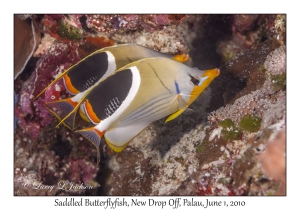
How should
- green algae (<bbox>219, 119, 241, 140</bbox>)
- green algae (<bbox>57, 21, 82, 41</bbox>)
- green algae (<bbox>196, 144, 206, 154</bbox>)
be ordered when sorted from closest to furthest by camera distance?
green algae (<bbox>219, 119, 241, 140</bbox>) < green algae (<bbox>196, 144, 206, 154</bbox>) < green algae (<bbox>57, 21, 82, 41</bbox>)

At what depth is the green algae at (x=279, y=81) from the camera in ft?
7.30

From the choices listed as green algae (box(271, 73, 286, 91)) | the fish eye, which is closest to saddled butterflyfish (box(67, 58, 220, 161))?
the fish eye

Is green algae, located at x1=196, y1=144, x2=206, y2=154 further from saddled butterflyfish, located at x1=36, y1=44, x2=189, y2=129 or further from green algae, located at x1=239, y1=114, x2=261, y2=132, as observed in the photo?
saddled butterflyfish, located at x1=36, y1=44, x2=189, y2=129

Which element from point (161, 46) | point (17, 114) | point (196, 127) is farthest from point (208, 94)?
point (17, 114)

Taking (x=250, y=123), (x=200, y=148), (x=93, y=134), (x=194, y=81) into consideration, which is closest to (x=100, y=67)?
(x=93, y=134)

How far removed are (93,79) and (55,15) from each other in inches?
66.4

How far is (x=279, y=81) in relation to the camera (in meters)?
2.27

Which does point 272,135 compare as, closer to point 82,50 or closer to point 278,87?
point 278,87

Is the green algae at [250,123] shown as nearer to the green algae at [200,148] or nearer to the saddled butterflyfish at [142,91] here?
the green algae at [200,148]

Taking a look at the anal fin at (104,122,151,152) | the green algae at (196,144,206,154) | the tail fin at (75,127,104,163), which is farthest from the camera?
the green algae at (196,144,206,154)

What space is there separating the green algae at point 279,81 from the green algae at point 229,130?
0.47 meters

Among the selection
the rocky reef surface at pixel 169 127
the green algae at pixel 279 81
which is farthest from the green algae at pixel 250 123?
the green algae at pixel 279 81

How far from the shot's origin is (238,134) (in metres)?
2.32

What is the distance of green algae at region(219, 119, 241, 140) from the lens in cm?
233
